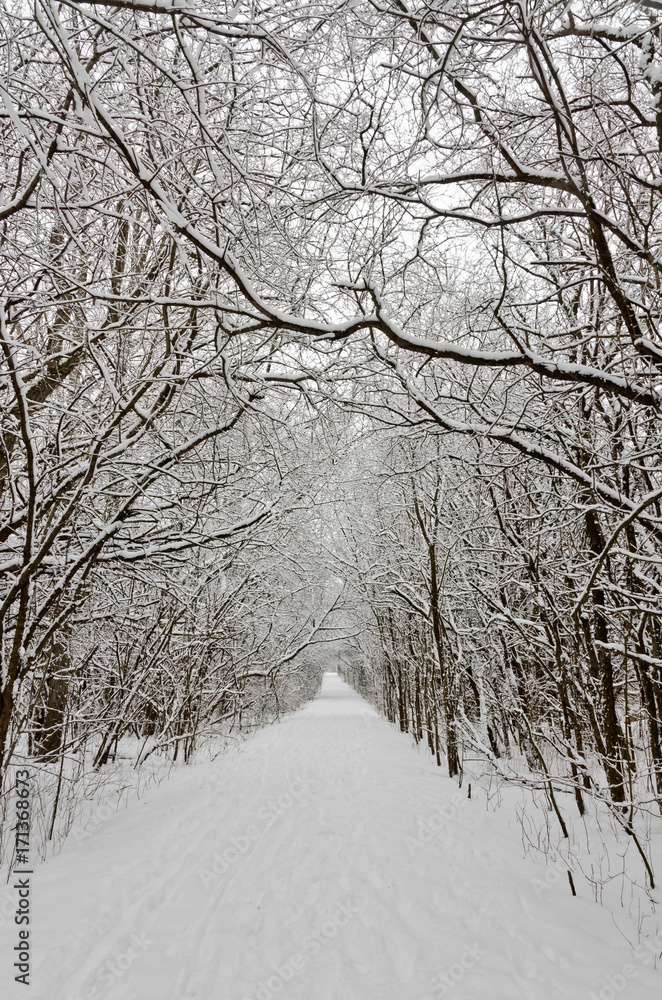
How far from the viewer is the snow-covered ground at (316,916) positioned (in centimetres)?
258

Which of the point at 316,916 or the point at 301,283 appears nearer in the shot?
the point at 316,916

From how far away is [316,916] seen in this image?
3312mm

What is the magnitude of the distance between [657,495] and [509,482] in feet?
16.7

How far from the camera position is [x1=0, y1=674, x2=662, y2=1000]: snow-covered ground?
2.58 m

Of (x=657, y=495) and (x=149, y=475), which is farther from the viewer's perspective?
(x=149, y=475)

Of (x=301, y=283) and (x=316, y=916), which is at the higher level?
(x=301, y=283)

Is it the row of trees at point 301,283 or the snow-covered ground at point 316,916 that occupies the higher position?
the row of trees at point 301,283

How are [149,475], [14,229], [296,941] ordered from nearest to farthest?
[296,941], [14,229], [149,475]

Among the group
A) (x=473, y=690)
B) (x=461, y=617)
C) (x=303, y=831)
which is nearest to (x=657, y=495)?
(x=303, y=831)

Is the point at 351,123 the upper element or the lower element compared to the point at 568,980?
upper

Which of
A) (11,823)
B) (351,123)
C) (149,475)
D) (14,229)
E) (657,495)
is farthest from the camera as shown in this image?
(11,823)

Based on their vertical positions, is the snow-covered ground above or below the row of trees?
below

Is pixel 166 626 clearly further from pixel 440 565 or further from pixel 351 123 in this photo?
pixel 351 123

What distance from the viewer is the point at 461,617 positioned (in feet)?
34.4
